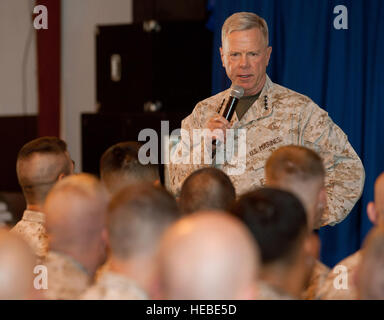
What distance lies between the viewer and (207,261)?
117cm

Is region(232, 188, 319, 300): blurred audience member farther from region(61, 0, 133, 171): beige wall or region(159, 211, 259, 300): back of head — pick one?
region(61, 0, 133, 171): beige wall

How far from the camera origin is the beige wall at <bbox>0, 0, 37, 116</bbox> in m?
5.21

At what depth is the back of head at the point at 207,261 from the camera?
117cm

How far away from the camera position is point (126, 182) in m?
2.29

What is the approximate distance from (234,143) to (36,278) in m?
1.31

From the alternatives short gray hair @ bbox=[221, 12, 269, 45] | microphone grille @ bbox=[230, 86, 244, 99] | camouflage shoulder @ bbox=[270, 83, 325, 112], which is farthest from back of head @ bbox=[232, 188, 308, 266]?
short gray hair @ bbox=[221, 12, 269, 45]

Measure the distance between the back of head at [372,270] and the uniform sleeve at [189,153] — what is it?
46.5 inches

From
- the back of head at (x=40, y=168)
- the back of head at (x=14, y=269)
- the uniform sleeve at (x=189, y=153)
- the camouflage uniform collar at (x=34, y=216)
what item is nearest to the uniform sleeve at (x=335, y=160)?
the uniform sleeve at (x=189, y=153)

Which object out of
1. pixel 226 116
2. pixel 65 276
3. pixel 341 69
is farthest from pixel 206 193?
pixel 341 69

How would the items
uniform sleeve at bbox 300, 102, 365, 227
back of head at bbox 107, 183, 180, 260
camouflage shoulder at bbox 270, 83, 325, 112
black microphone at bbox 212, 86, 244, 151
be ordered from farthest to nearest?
camouflage shoulder at bbox 270, 83, 325, 112, uniform sleeve at bbox 300, 102, 365, 227, black microphone at bbox 212, 86, 244, 151, back of head at bbox 107, 183, 180, 260

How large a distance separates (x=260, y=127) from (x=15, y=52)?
322 centimetres

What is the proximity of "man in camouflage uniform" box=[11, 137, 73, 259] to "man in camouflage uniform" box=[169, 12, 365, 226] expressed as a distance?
1.73 ft
